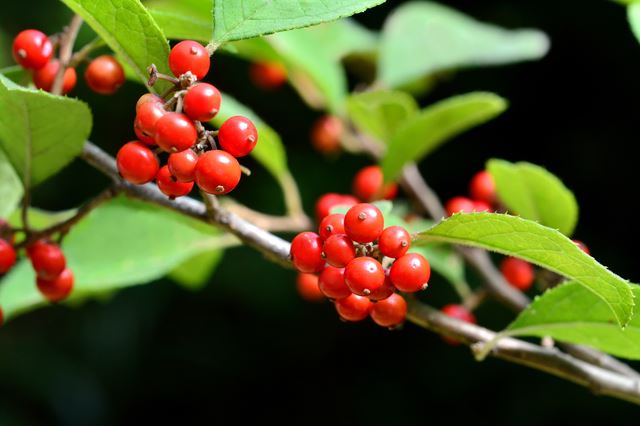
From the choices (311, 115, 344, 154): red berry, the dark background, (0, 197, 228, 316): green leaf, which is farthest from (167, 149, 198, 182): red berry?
the dark background

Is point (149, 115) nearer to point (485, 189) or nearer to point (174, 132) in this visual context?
point (174, 132)

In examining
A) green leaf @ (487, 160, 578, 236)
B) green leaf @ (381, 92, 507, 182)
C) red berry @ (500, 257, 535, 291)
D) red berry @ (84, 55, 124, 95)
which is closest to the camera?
red berry @ (84, 55, 124, 95)

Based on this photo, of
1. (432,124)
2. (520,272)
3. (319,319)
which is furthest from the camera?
(319,319)

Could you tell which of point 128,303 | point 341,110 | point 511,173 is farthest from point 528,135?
point 128,303

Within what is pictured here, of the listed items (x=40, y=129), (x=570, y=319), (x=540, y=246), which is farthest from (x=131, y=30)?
(x=570, y=319)

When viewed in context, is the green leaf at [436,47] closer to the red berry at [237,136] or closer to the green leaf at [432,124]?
the green leaf at [432,124]

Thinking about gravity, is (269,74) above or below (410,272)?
below

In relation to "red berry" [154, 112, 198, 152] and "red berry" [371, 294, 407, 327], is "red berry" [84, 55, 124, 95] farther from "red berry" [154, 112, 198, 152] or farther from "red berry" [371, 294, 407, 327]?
"red berry" [371, 294, 407, 327]
